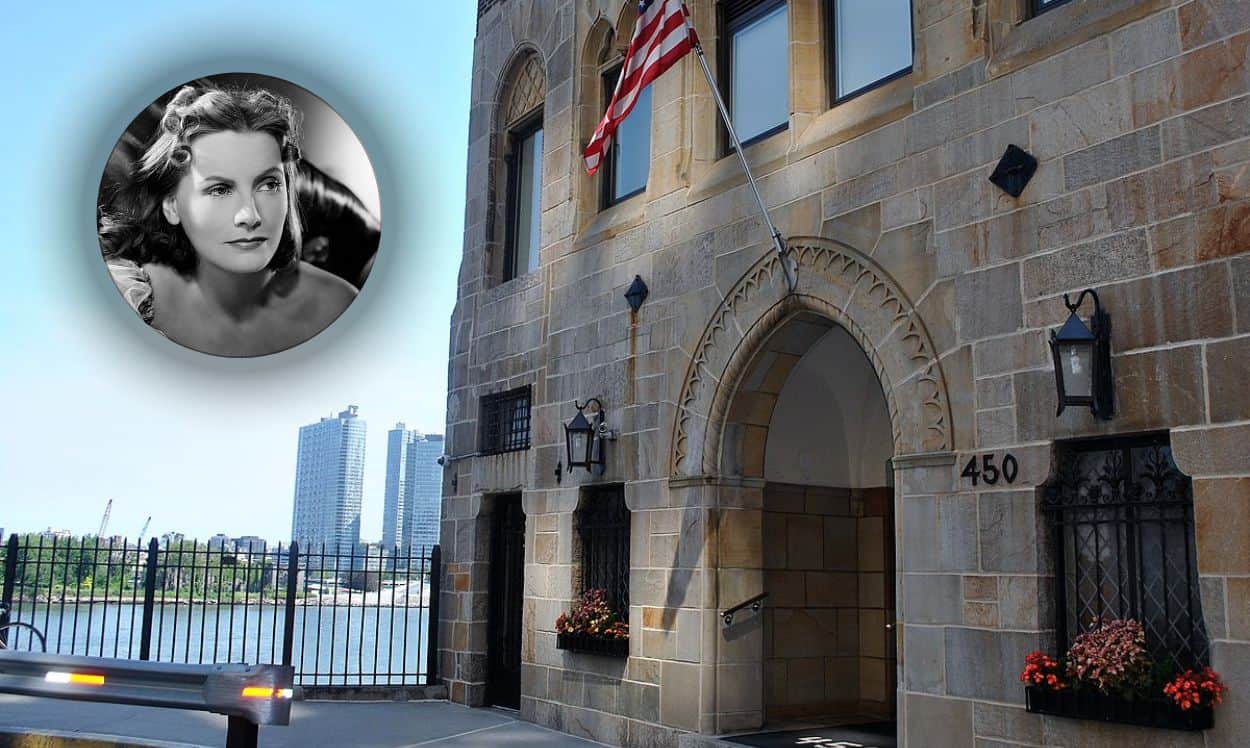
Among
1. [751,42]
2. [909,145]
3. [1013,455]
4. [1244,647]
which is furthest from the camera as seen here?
[751,42]

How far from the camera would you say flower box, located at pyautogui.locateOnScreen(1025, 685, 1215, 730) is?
5488 mm

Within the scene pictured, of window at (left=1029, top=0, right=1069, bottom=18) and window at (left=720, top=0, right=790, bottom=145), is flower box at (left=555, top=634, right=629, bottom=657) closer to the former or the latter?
window at (left=720, top=0, right=790, bottom=145)

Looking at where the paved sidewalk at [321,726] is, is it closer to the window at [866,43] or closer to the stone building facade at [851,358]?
the stone building facade at [851,358]

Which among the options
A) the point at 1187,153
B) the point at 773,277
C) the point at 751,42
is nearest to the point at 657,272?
the point at 773,277

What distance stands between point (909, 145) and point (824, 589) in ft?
15.3

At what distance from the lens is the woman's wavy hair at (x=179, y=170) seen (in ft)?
40.3

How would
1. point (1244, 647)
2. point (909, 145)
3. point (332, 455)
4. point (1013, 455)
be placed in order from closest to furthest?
1. point (1244, 647)
2. point (1013, 455)
3. point (909, 145)
4. point (332, 455)

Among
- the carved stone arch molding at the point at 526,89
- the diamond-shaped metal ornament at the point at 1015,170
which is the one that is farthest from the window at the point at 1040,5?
the carved stone arch molding at the point at 526,89

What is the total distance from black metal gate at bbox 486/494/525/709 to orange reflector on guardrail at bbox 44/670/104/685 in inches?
265

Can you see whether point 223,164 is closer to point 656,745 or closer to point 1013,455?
point 656,745

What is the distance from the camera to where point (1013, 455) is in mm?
6656

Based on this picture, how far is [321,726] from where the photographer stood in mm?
10703

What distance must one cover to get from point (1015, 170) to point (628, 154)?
210 inches

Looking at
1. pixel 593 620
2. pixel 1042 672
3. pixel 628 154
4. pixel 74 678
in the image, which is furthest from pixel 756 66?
pixel 74 678
